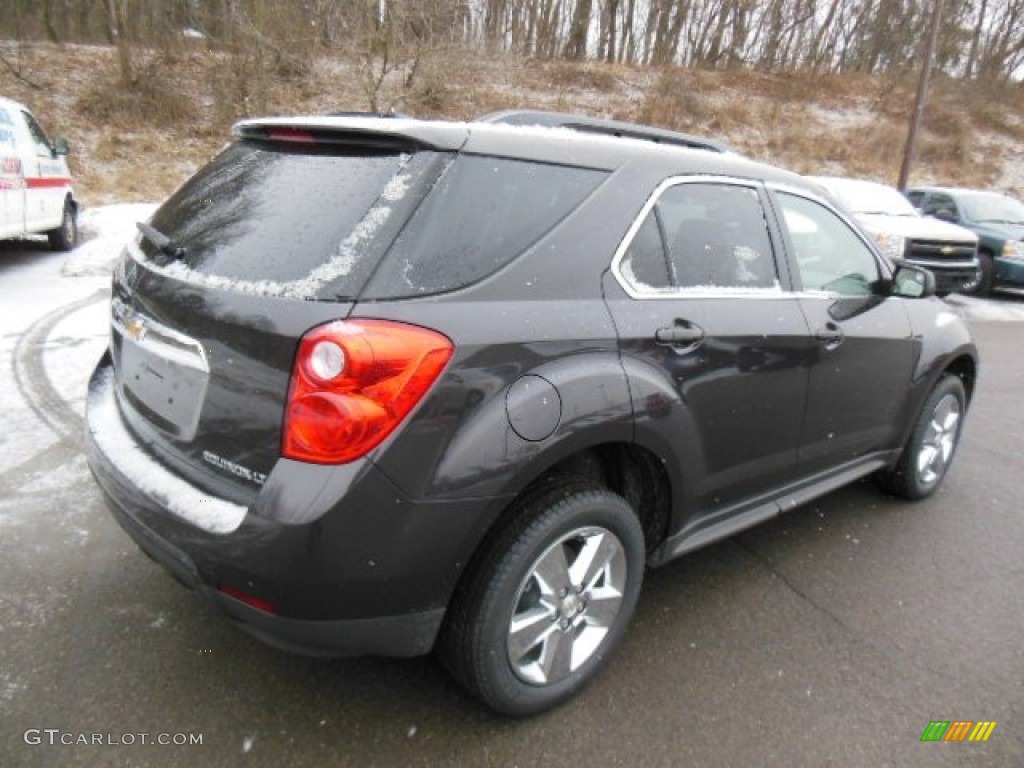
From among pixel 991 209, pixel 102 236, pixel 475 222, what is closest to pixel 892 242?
pixel 991 209

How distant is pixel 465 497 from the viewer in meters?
1.86

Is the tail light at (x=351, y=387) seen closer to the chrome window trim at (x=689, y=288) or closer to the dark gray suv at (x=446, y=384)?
the dark gray suv at (x=446, y=384)

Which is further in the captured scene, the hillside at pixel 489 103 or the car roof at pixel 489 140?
the hillside at pixel 489 103

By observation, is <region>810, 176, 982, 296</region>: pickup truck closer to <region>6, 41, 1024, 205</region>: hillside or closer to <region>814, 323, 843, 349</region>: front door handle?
<region>814, 323, 843, 349</region>: front door handle

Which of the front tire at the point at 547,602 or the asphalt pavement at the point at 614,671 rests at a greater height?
the front tire at the point at 547,602

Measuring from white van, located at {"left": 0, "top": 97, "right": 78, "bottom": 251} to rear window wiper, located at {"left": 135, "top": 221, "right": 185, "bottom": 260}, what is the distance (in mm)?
7283

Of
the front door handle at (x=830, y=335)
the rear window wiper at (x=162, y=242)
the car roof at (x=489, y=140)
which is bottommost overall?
the front door handle at (x=830, y=335)

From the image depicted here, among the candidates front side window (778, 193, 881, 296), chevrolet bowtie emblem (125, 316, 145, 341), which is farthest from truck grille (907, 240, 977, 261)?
chevrolet bowtie emblem (125, 316, 145, 341)

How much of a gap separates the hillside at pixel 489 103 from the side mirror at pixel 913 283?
13.9 meters

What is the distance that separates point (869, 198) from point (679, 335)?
11.1 meters

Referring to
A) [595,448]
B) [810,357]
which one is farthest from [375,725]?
[810,357]

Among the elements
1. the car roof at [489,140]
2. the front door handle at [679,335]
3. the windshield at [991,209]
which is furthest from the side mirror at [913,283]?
the windshield at [991,209]

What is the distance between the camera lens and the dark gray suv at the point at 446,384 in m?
1.78

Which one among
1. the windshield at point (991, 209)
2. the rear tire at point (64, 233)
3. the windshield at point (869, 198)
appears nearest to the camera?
the rear tire at point (64, 233)
